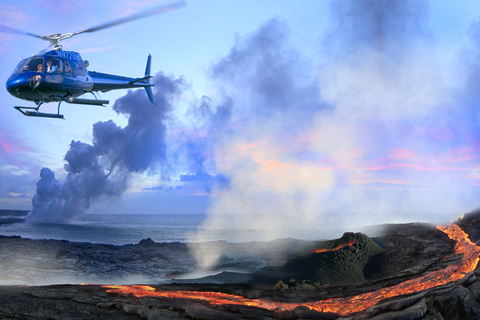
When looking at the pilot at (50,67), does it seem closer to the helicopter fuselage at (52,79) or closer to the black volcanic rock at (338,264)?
the helicopter fuselage at (52,79)

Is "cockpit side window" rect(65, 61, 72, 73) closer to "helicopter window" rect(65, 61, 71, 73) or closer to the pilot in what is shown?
"helicopter window" rect(65, 61, 71, 73)

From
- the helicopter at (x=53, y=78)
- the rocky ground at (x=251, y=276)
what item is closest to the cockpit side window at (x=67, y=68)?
the helicopter at (x=53, y=78)

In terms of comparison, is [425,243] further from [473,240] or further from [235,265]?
[235,265]

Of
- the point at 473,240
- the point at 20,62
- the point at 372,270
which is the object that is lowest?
the point at 372,270

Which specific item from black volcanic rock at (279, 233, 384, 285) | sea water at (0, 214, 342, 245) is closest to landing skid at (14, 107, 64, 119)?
black volcanic rock at (279, 233, 384, 285)

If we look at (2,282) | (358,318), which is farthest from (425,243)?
(2,282)

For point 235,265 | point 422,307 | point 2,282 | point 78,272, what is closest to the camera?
point 422,307
